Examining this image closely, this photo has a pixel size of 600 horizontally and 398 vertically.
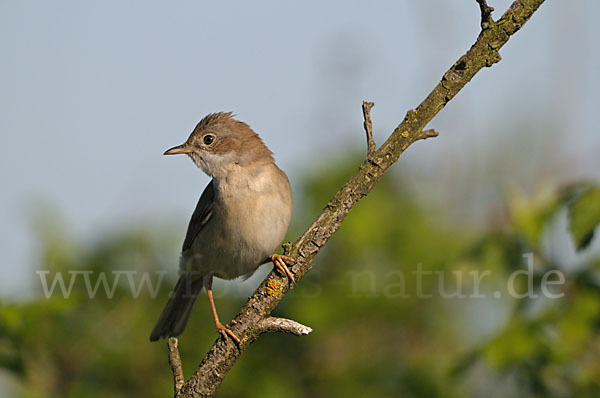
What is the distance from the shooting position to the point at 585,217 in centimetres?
312

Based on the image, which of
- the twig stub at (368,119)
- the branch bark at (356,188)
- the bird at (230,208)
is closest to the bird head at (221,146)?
the bird at (230,208)

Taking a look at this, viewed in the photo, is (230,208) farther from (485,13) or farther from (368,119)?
(485,13)

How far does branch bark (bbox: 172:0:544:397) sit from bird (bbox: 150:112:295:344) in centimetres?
156

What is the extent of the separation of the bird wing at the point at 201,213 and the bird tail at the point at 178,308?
0.50 metres

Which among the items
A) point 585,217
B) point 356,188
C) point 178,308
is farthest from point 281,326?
point 178,308

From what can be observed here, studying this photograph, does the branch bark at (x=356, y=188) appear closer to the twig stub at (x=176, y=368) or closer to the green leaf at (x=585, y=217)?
the twig stub at (x=176, y=368)

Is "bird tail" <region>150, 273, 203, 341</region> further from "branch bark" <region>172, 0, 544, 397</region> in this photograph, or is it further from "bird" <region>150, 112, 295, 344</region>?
"branch bark" <region>172, 0, 544, 397</region>

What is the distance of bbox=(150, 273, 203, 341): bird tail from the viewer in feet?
17.3

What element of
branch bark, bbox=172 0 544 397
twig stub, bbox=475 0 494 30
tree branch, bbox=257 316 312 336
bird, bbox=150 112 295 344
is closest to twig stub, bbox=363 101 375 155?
branch bark, bbox=172 0 544 397

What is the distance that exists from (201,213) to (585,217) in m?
2.95

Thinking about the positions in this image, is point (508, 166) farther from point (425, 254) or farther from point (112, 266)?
point (112, 266)

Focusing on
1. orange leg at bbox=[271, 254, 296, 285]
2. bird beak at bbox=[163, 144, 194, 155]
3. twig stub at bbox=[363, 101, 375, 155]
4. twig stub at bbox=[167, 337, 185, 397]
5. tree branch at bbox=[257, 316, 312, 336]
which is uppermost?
twig stub at bbox=[363, 101, 375, 155]

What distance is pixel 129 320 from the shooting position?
5688mm

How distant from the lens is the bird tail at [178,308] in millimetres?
5283
